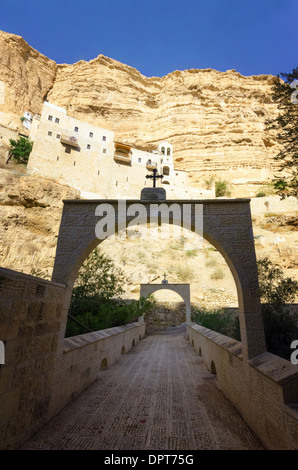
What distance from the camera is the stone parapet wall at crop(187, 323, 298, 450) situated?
6.91 feet

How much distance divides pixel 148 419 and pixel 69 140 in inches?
1201

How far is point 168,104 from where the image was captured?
44.2m

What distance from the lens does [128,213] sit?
13.2 ft

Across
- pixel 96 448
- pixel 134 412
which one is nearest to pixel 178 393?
pixel 134 412

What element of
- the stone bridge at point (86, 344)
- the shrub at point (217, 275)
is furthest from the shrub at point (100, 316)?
the shrub at point (217, 275)

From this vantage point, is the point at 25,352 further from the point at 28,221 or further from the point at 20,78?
the point at 20,78

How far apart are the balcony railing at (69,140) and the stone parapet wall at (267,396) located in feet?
98.8

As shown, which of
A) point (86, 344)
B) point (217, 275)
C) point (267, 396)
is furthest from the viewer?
point (217, 275)

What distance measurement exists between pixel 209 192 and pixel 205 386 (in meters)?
31.1

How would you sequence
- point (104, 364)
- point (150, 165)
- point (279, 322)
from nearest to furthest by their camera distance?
point (279, 322)
point (104, 364)
point (150, 165)

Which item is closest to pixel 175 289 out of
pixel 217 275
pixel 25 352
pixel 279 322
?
pixel 217 275

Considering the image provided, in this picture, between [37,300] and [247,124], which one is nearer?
[37,300]

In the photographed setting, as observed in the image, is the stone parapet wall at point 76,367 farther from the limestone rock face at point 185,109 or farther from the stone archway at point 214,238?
the limestone rock face at point 185,109

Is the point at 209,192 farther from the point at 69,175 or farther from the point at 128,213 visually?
the point at 128,213
